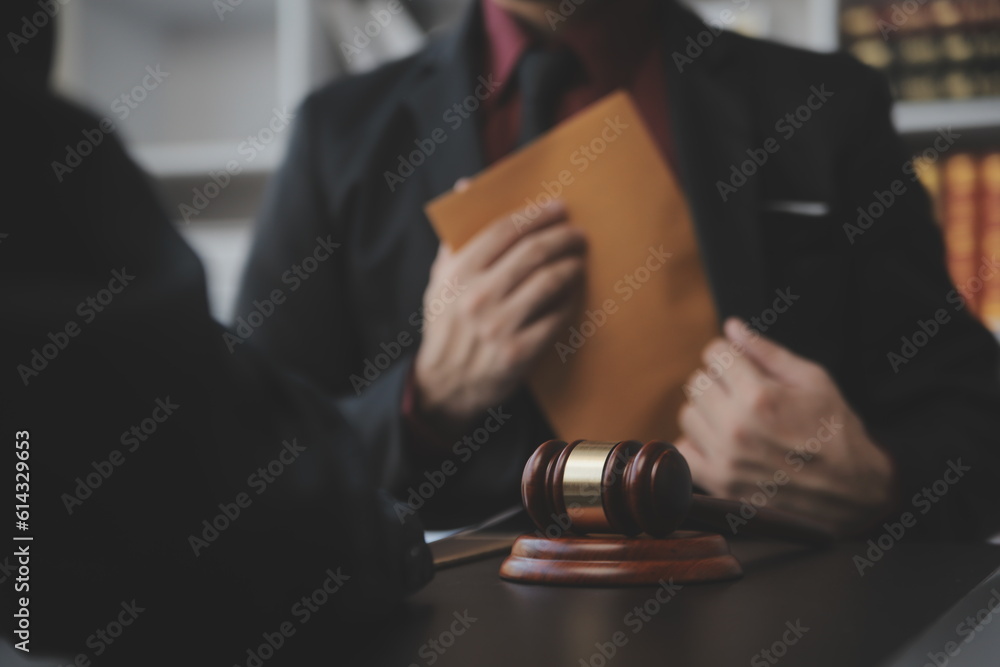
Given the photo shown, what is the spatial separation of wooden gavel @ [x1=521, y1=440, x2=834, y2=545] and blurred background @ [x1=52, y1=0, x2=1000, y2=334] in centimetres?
124

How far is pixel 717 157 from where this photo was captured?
1.15 m

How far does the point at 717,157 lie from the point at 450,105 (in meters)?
0.34

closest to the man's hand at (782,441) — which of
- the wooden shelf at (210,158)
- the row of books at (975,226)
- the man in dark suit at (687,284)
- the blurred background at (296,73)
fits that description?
the man in dark suit at (687,284)

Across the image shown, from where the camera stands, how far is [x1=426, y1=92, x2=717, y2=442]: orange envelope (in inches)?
36.6

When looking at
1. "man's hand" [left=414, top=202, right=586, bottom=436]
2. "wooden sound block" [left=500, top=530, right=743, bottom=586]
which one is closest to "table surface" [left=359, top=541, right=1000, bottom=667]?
"wooden sound block" [left=500, top=530, right=743, bottom=586]

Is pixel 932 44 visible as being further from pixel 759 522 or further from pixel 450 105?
pixel 759 522

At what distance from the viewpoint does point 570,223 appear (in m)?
0.96

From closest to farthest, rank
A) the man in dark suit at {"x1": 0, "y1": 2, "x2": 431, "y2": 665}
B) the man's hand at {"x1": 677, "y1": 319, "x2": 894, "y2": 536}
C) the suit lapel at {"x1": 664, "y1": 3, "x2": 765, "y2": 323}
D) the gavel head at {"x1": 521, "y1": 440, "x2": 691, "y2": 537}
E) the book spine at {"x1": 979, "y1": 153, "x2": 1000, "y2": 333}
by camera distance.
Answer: the man in dark suit at {"x1": 0, "y1": 2, "x2": 431, "y2": 665}, the gavel head at {"x1": 521, "y1": 440, "x2": 691, "y2": 537}, the man's hand at {"x1": 677, "y1": 319, "x2": 894, "y2": 536}, the suit lapel at {"x1": 664, "y1": 3, "x2": 765, "y2": 323}, the book spine at {"x1": 979, "y1": 153, "x2": 1000, "y2": 333}

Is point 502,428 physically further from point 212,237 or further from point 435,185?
point 212,237

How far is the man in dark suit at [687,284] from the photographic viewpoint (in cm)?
92

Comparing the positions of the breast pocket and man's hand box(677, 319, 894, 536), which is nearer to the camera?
man's hand box(677, 319, 894, 536)

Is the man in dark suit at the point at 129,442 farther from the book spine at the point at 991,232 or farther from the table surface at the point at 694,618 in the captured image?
the book spine at the point at 991,232

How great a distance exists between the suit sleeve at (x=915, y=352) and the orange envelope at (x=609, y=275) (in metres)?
0.24

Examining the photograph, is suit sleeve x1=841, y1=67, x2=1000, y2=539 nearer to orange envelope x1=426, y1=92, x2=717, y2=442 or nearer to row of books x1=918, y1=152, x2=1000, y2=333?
orange envelope x1=426, y1=92, x2=717, y2=442
